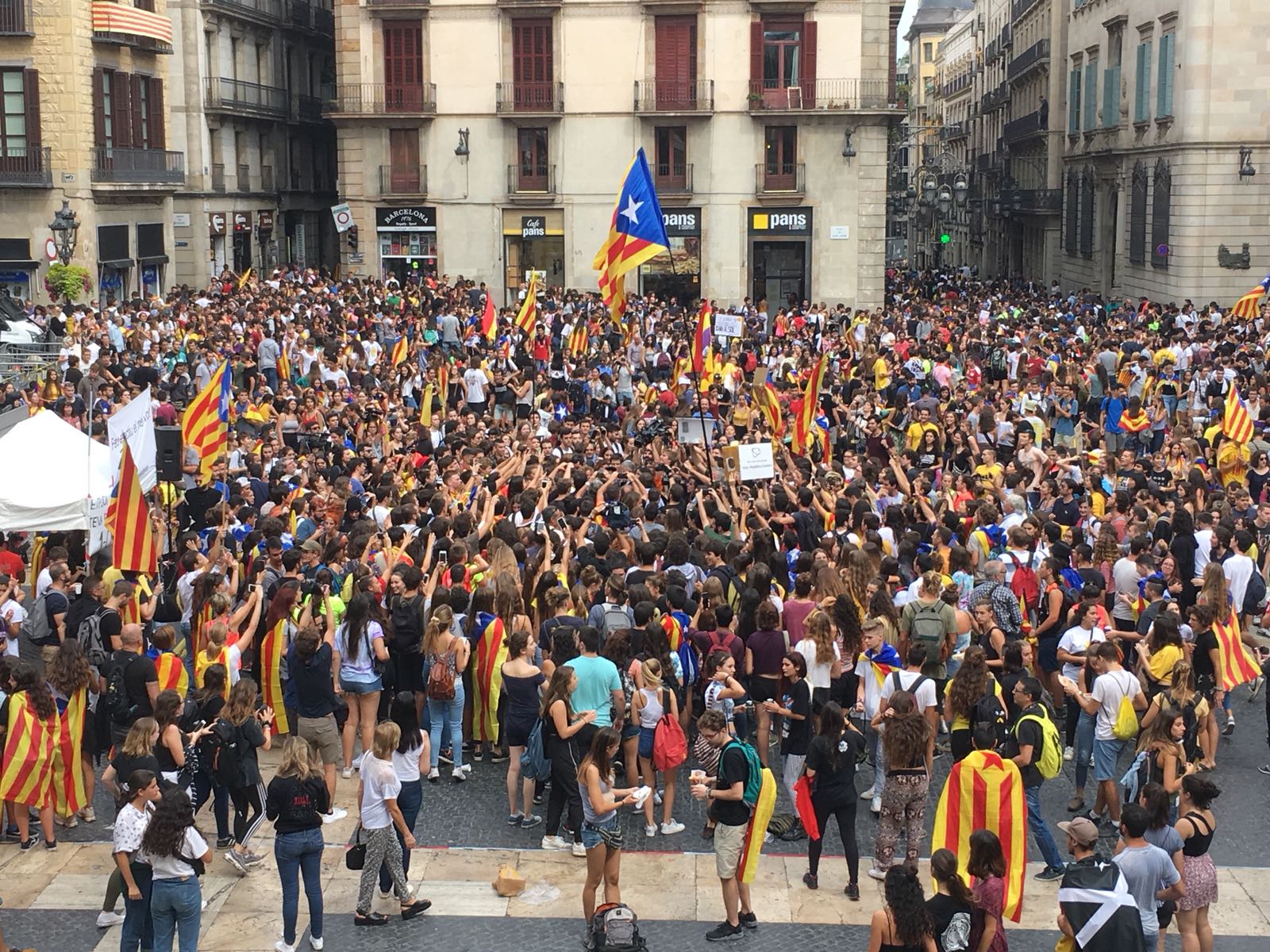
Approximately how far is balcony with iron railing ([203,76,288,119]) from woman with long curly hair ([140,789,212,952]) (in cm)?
4096

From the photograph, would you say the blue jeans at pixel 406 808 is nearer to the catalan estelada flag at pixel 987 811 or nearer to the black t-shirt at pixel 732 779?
the black t-shirt at pixel 732 779

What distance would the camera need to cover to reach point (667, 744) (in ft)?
35.0

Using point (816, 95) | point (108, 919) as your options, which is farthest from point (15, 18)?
point (108, 919)

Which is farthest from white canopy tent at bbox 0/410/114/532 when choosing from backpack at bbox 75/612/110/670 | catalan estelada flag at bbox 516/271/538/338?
catalan estelada flag at bbox 516/271/538/338

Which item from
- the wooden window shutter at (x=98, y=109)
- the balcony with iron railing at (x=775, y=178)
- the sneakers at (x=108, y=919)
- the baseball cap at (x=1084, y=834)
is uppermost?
the wooden window shutter at (x=98, y=109)

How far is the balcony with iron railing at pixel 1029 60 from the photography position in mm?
57312

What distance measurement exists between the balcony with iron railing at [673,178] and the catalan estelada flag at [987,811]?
3513cm

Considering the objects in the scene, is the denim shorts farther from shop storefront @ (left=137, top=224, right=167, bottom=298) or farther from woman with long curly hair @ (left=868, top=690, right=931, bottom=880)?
shop storefront @ (left=137, top=224, right=167, bottom=298)

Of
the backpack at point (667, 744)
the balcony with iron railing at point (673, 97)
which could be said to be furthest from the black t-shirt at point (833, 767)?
the balcony with iron railing at point (673, 97)

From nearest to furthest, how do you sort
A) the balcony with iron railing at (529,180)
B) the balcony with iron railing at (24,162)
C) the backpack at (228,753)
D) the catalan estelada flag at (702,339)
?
the backpack at (228,753), the catalan estelada flag at (702,339), the balcony with iron railing at (24,162), the balcony with iron railing at (529,180)

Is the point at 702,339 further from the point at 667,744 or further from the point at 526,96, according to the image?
the point at 526,96

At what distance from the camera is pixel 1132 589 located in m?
12.7

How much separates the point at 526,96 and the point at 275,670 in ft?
111

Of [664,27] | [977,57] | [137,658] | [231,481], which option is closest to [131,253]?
[664,27]
